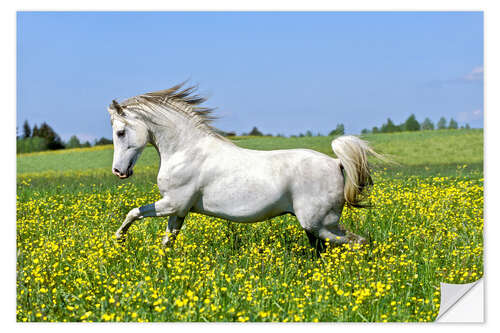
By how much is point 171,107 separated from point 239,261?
1482 millimetres

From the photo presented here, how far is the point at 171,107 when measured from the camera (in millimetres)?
4004

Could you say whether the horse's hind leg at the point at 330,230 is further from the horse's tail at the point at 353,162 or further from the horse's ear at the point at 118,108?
the horse's ear at the point at 118,108

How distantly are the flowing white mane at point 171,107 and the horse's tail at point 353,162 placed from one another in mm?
1048

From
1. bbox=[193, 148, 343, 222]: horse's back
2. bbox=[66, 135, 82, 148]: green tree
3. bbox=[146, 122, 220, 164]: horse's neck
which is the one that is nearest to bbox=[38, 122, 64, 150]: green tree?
bbox=[66, 135, 82, 148]: green tree

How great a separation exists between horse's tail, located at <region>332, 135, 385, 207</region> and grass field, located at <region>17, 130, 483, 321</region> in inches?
8.2

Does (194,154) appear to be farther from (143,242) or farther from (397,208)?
(397,208)

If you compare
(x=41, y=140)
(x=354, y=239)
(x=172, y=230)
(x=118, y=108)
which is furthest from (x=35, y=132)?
(x=354, y=239)

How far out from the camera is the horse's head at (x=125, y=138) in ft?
12.5

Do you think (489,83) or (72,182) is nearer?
(489,83)

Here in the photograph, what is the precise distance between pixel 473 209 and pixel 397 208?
81cm

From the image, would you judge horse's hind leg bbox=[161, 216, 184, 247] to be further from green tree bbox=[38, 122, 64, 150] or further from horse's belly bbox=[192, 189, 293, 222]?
green tree bbox=[38, 122, 64, 150]

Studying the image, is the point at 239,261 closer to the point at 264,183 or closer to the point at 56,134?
the point at 264,183
